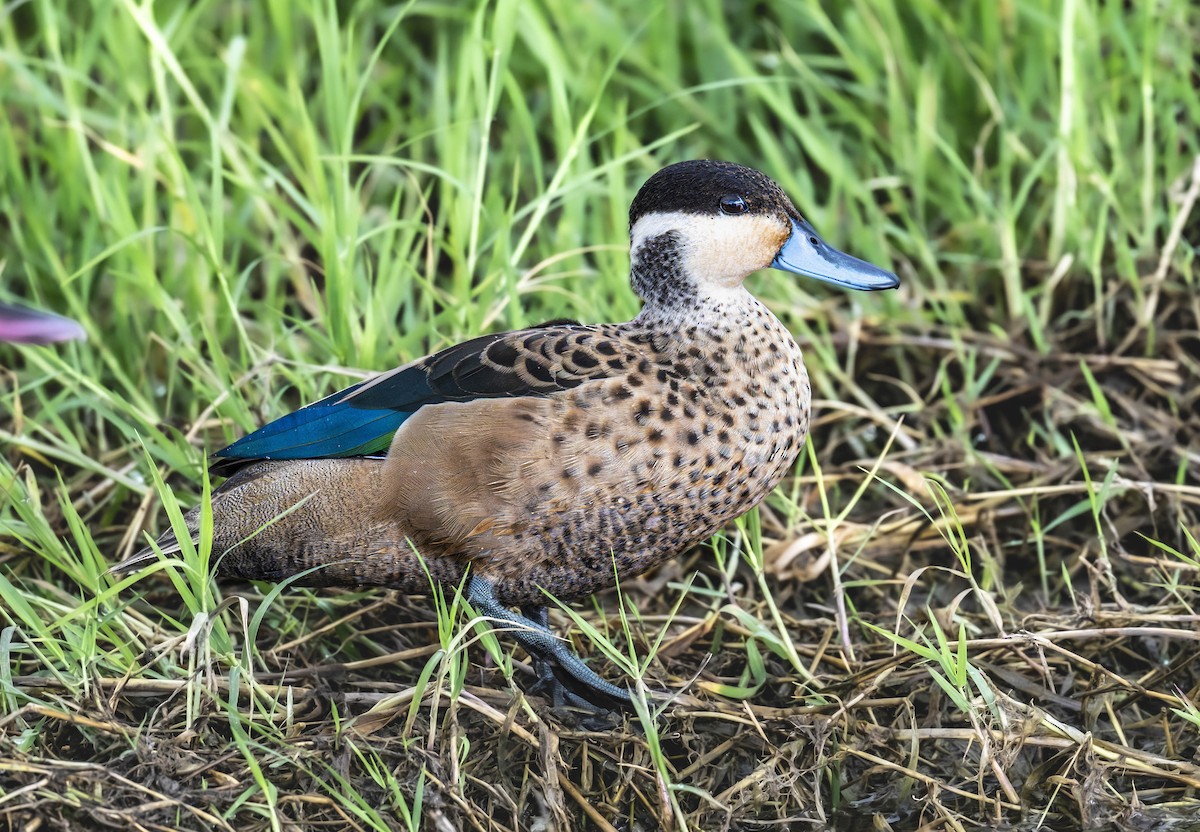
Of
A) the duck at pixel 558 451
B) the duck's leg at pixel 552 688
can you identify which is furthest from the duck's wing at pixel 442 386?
the duck's leg at pixel 552 688

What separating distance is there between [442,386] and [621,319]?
3.15 ft

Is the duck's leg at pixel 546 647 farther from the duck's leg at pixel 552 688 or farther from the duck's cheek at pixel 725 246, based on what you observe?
the duck's cheek at pixel 725 246

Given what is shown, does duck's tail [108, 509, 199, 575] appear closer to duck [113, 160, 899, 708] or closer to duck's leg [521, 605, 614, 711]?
duck [113, 160, 899, 708]

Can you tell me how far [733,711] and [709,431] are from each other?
1.69 ft

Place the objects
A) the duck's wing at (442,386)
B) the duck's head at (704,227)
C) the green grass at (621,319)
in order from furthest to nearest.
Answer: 1. the duck's head at (704,227)
2. the duck's wing at (442,386)
3. the green grass at (621,319)

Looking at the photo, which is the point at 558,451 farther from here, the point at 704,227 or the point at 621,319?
the point at 621,319

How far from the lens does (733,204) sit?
2857 millimetres

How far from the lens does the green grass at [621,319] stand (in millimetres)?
2607

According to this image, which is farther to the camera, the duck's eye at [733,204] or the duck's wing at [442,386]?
the duck's eye at [733,204]

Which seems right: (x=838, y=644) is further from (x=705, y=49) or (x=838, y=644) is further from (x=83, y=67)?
(x=83, y=67)

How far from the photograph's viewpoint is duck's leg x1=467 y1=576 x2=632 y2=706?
273 cm

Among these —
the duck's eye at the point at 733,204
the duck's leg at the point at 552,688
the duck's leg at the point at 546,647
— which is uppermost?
the duck's eye at the point at 733,204

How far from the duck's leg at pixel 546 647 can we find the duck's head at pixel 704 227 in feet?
2.09

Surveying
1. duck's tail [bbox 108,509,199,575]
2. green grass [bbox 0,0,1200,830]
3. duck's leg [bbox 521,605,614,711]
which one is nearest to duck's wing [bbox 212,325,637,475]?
duck's tail [bbox 108,509,199,575]
